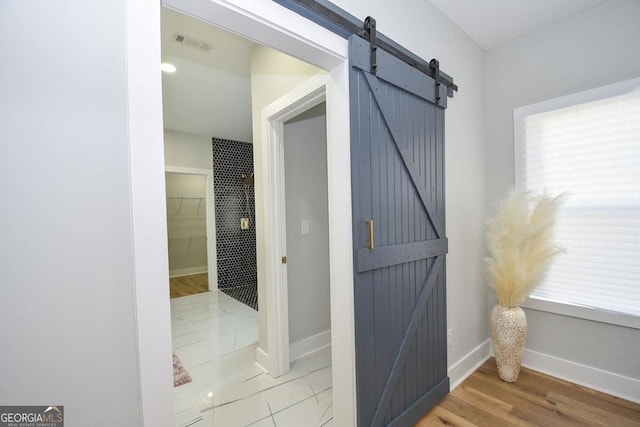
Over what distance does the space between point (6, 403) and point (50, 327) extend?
184 millimetres

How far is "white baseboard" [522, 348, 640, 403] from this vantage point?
71.4 inches

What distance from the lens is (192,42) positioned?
7.48 ft

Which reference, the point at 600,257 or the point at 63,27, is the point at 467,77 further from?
the point at 63,27

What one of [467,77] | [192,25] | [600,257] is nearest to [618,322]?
[600,257]

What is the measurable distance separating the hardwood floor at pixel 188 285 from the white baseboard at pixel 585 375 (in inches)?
195

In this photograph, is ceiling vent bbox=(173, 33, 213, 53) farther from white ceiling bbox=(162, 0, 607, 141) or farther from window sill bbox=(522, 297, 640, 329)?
window sill bbox=(522, 297, 640, 329)

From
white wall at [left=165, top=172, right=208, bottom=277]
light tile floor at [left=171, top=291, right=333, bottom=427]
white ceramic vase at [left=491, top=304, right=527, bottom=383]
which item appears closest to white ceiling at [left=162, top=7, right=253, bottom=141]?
white wall at [left=165, top=172, right=208, bottom=277]

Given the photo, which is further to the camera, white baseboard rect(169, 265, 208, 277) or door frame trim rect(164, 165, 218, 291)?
white baseboard rect(169, 265, 208, 277)

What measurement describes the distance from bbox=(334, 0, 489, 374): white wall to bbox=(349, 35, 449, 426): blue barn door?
19cm

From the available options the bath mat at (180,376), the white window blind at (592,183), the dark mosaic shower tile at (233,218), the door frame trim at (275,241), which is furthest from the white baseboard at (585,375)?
the dark mosaic shower tile at (233,218)

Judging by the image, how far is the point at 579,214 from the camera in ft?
6.66

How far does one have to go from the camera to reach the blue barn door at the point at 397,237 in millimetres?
1400

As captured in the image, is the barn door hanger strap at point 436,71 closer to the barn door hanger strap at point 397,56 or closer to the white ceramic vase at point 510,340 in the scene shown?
the barn door hanger strap at point 397,56

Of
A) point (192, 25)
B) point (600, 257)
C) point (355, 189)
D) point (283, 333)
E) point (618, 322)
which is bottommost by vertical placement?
point (283, 333)
